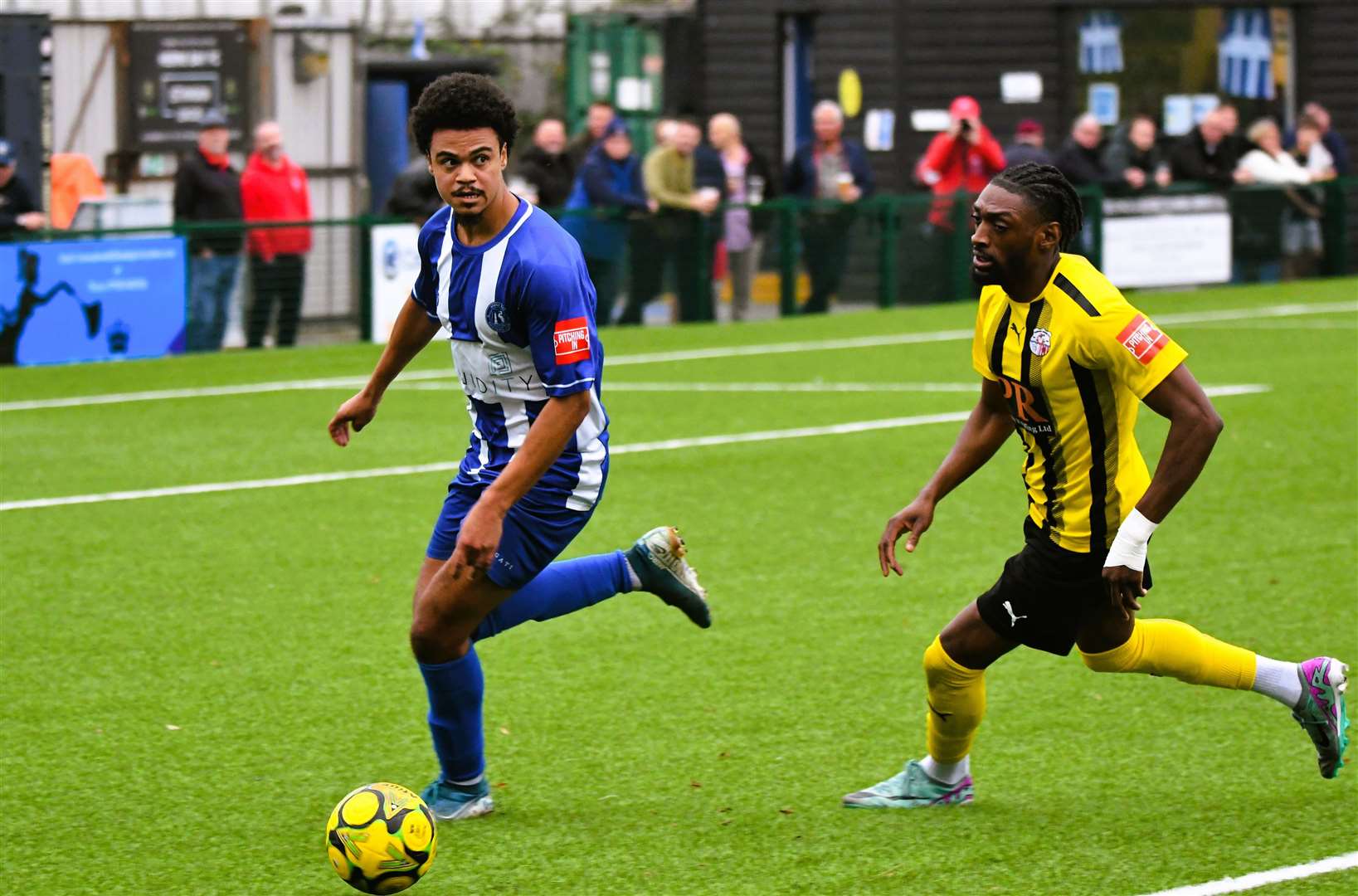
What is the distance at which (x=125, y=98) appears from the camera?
19.5 metres

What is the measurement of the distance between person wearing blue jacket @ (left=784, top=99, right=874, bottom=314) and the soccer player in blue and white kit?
14.6 meters

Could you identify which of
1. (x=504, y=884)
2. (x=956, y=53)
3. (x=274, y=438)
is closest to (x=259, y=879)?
(x=504, y=884)

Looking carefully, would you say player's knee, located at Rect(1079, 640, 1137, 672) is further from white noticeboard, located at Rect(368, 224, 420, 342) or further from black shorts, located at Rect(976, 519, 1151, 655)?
white noticeboard, located at Rect(368, 224, 420, 342)

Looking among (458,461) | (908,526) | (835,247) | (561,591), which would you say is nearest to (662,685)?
(561,591)

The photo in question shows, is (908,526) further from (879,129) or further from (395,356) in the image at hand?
(879,129)

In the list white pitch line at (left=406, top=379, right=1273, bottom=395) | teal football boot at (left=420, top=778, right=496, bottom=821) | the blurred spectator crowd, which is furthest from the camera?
the blurred spectator crowd

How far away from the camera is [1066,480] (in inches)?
216

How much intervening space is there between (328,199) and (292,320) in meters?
3.40

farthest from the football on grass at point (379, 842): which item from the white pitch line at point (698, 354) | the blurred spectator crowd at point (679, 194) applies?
the blurred spectator crowd at point (679, 194)

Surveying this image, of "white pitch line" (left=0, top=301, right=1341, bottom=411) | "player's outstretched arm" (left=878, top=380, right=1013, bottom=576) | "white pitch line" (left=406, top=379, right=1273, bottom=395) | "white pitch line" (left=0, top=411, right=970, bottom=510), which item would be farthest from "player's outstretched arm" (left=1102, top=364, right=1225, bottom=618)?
"white pitch line" (left=0, top=301, right=1341, bottom=411)

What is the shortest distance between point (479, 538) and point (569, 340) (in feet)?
1.82

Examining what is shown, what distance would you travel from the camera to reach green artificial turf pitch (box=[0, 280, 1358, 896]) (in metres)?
5.57

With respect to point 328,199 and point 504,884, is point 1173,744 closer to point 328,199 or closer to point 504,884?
point 504,884

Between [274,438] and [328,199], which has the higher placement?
[328,199]
